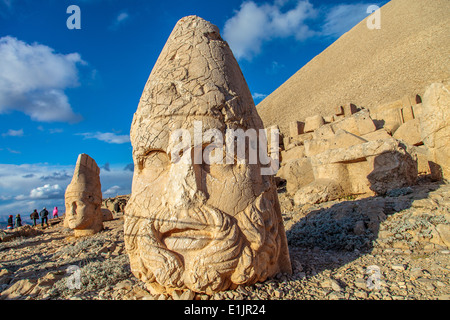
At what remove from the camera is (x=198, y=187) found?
221 centimetres

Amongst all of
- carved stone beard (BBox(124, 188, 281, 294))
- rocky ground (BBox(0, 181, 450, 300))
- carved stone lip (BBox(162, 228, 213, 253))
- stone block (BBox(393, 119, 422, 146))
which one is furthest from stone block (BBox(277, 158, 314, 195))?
carved stone lip (BBox(162, 228, 213, 253))

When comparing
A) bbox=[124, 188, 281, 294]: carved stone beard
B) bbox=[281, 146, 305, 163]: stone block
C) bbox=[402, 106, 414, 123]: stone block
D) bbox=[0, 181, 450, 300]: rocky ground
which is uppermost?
bbox=[402, 106, 414, 123]: stone block

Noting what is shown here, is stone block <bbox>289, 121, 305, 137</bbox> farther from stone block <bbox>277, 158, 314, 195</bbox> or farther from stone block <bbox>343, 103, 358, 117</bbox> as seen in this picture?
stone block <bbox>277, 158, 314, 195</bbox>

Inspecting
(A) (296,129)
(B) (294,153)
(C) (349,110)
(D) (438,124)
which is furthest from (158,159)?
(C) (349,110)

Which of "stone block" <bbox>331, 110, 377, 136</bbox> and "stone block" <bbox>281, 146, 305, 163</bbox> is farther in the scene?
"stone block" <bbox>281, 146, 305, 163</bbox>

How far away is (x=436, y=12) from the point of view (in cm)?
3092

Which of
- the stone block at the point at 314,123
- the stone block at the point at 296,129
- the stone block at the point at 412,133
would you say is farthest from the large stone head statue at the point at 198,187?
the stone block at the point at 296,129

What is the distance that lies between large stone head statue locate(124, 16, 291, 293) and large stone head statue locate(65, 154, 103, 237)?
6.18 metres

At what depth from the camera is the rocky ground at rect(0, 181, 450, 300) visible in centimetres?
221

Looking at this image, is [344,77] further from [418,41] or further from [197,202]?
[197,202]

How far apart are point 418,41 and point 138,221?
33.0 m

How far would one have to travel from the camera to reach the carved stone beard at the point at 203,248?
203 centimetres

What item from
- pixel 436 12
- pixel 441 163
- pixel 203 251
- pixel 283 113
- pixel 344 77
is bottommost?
pixel 203 251
